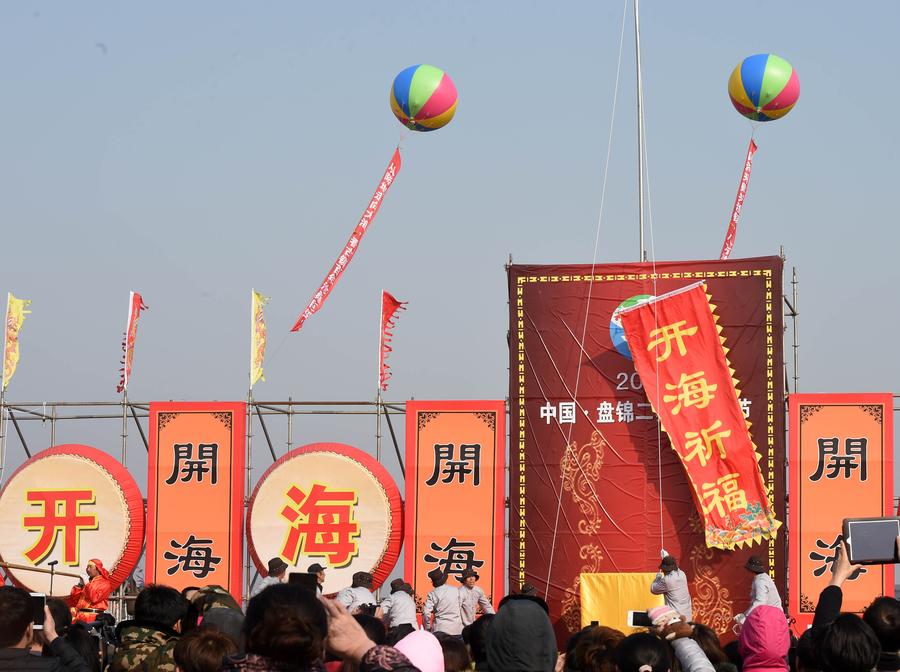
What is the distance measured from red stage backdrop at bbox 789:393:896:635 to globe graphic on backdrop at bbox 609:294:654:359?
190 centimetres

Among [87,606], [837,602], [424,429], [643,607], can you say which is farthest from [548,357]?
[837,602]

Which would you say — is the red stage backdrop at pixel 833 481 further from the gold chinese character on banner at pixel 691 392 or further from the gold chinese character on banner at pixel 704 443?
Result: the gold chinese character on banner at pixel 691 392

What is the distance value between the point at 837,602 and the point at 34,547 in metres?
12.4

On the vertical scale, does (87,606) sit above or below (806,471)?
below

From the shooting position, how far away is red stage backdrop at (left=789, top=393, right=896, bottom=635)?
48.0 feet

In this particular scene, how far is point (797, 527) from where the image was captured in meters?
14.8

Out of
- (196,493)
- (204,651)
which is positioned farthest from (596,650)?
(196,493)

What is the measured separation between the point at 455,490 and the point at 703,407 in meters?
2.90

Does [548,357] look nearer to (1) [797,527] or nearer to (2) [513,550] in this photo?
(2) [513,550]

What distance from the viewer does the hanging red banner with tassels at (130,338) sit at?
663 inches

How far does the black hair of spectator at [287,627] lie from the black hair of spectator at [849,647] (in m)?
2.08

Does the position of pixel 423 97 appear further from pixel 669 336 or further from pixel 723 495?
pixel 723 495

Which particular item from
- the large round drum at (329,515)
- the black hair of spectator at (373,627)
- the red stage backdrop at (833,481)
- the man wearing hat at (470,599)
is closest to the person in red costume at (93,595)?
the large round drum at (329,515)

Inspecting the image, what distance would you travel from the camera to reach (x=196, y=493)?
52.6 ft
